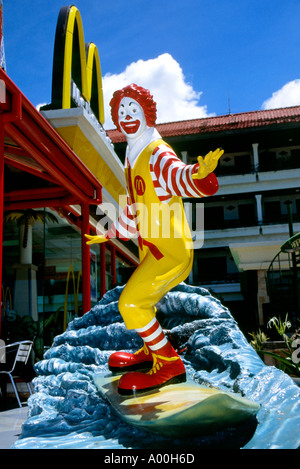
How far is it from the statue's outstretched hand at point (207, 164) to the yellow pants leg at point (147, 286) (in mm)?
453

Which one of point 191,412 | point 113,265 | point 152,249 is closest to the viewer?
point 191,412

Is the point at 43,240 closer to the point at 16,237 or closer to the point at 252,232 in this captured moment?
the point at 16,237

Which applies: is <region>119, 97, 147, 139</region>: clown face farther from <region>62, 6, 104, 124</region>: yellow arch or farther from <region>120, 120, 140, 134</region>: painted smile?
<region>62, 6, 104, 124</region>: yellow arch

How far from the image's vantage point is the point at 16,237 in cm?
762

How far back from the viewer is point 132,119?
251 cm

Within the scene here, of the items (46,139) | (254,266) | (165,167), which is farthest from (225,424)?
(254,266)

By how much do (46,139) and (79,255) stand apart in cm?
391

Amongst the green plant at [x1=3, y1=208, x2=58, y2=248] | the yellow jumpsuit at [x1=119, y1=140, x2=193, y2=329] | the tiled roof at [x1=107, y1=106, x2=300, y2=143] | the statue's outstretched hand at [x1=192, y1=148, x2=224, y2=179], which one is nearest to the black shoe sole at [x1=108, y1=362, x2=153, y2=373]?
the yellow jumpsuit at [x1=119, y1=140, x2=193, y2=329]

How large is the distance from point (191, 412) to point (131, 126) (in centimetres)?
155

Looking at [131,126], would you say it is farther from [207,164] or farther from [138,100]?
[207,164]

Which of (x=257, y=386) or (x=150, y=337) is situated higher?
(x=150, y=337)

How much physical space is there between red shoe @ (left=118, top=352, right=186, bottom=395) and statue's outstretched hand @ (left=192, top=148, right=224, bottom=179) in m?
0.95

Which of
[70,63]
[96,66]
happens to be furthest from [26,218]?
[96,66]

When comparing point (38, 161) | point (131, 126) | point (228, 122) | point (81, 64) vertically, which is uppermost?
point (228, 122)
